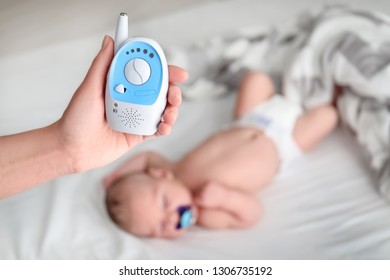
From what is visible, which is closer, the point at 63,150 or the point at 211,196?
the point at 63,150

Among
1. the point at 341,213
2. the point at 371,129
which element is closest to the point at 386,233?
the point at 341,213

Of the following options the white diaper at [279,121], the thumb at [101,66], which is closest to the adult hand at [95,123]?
the thumb at [101,66]

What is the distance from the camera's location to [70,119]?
742 millimetres

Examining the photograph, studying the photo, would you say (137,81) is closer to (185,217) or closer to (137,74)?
(137,74)

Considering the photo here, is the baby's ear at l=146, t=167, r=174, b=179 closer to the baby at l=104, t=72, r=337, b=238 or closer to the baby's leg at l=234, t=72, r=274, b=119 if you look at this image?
the baby at l=104, t=72, r=337, b=238

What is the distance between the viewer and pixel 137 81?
0.69m

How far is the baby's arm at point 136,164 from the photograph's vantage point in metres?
1.19

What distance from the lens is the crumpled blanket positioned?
1213mm

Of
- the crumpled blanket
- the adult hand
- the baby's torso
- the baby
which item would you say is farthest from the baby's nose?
the crumpled blanket

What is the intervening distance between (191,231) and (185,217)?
0.23 feet

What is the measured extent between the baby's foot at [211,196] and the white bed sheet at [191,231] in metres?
0.07

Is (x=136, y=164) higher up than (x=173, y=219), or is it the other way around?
(x=136, y=164)

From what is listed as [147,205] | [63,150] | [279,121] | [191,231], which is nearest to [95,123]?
[63,150]

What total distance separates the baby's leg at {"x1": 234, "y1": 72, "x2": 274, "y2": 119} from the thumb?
695mm
